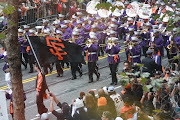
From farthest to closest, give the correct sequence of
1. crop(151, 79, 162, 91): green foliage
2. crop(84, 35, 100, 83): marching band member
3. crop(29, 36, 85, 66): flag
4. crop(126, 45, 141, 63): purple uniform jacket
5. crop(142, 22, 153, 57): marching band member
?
1. crop(142, 22, 153, 57): marching band member
2. crop(84, 35, 100, 83): marching band member
3. crop(126, 45, 141, 63): purple uniform jacket
4. crop(29, 36, 85, 66): flag
5. crop(151, 79, 162, 91): green foliage

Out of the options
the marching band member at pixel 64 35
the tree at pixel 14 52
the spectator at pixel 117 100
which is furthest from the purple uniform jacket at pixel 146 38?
the tree at pixel 14 52

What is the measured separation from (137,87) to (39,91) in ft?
10.5

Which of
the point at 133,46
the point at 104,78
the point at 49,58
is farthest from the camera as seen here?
the point at 104,78

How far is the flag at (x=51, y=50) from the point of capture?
834 cm

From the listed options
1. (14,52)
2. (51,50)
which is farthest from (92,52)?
(14,52)

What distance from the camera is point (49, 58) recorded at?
332 inches

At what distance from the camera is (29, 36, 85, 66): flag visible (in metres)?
8.34

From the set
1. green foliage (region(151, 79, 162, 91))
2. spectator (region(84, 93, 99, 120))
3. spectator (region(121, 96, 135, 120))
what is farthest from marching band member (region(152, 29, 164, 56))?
green foliage (region(151, 79, 162, 91))

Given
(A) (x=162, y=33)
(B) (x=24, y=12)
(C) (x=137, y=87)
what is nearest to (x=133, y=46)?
(A) (x=162, y=33)

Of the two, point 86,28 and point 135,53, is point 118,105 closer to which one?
point 135,53

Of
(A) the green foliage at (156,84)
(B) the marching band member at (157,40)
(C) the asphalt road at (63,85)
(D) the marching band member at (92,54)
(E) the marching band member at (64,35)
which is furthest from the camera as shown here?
(E) the marching band member at (64,35)

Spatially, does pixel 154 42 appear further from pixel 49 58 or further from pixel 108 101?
pixel 49 58

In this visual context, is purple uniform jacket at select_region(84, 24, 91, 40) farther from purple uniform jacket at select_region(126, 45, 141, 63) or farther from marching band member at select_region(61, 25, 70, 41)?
purple uniform jacket at select_region(126, 45, 141, 63)

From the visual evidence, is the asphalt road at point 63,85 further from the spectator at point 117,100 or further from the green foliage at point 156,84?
the green foliage at point 156,84
